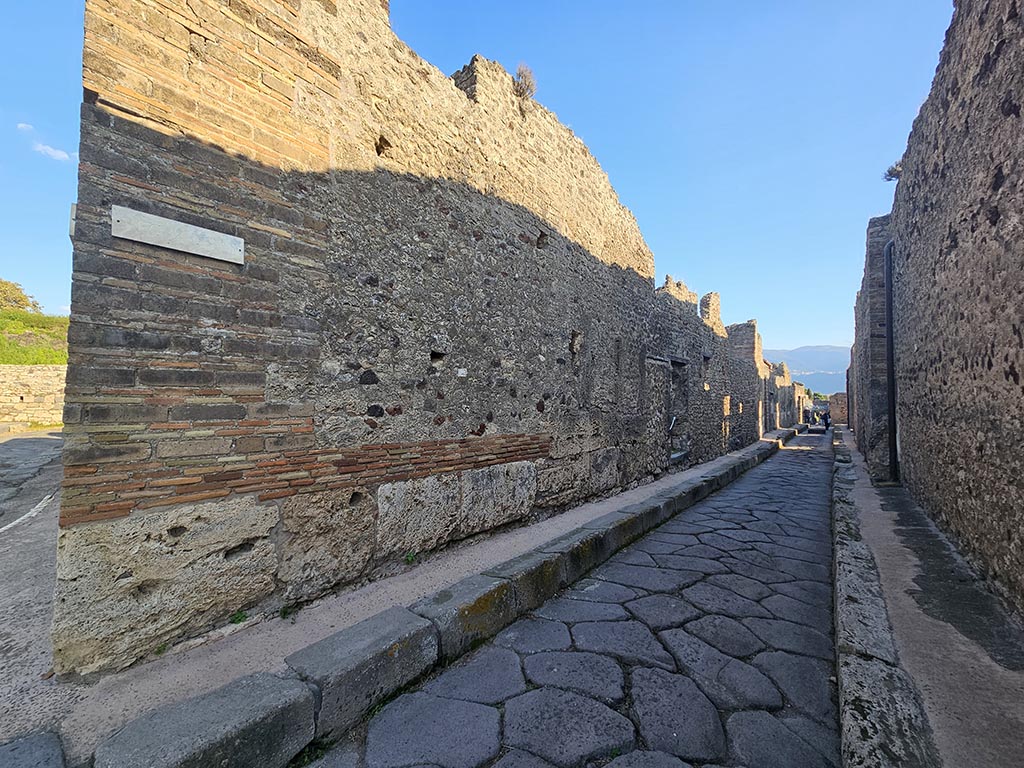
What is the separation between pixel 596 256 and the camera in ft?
19.8

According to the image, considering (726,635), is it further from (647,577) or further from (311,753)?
(311,753)

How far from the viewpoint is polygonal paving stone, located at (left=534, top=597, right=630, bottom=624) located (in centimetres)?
272

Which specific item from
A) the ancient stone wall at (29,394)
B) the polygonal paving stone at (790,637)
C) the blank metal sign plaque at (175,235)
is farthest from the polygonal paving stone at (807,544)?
the ancient stone wall at (29,394)

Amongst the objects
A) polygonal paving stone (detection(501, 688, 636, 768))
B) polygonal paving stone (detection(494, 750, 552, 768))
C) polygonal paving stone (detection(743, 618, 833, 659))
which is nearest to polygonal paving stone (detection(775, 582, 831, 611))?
polygonal paving stone (detection(743, 618, 833, 659))

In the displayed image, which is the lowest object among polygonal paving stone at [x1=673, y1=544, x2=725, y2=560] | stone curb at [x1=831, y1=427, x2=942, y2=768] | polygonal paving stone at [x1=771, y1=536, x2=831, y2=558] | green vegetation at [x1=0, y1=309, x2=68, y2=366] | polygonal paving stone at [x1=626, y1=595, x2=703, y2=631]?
polygonal paving stone at [x1=626, y1=595, x2=703, y2=631]

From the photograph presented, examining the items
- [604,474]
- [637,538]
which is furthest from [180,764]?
[604,474]

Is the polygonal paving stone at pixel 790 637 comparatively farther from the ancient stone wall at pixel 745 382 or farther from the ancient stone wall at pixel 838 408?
the ancient stone wall at pixel 838 408

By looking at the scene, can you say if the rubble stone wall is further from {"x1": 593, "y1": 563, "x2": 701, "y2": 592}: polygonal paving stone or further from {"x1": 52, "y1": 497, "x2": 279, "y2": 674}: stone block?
{"x1": 52, "y1": 497, "x2": 279, "y2": 674}: stone block

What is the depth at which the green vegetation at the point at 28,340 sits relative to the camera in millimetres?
17969

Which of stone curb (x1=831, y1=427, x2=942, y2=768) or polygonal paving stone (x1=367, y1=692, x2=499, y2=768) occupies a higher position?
stone curb (x1=831, y1=427, x2=942, y2=768)

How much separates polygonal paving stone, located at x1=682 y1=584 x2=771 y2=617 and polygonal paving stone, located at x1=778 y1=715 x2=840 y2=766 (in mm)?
922

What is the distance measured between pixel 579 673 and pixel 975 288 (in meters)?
3.50

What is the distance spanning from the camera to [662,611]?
2.79 m

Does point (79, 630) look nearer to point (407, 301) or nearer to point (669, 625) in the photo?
point (407, 301)
